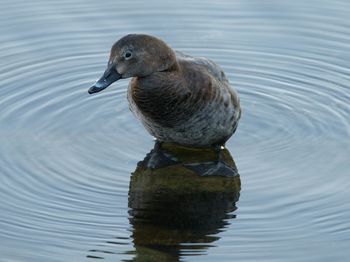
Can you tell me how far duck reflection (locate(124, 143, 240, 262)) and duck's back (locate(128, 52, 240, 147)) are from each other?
32 centimetres

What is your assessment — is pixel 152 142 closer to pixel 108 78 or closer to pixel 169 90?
pixel 169 90

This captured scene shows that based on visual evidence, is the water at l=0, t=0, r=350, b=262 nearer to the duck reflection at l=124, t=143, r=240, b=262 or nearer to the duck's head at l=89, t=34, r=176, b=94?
the duck reflection at l=124, t=143, r=240, b=262

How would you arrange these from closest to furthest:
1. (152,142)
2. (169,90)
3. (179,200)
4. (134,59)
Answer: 1. (134,59)
2. (169,90)
3. (179,200)
4. (152,142)

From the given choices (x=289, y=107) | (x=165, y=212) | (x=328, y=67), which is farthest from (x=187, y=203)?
(x=328, y=67)

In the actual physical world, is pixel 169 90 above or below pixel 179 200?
above

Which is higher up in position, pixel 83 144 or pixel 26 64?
pixel 26 64

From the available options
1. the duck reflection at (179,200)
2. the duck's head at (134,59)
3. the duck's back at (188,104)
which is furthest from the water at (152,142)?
the duck's head at (134,59)

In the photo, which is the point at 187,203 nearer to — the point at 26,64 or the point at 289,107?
the point at 289,107

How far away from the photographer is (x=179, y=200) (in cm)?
973

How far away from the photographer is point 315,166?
1020 cm

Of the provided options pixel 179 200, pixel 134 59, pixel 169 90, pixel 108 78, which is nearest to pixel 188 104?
pixel 169 90

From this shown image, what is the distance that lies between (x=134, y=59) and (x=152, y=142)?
Answer: 1.53m

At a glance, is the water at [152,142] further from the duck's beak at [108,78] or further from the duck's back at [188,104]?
the duck's beak at [108,78]

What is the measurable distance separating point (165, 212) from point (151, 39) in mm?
1491
